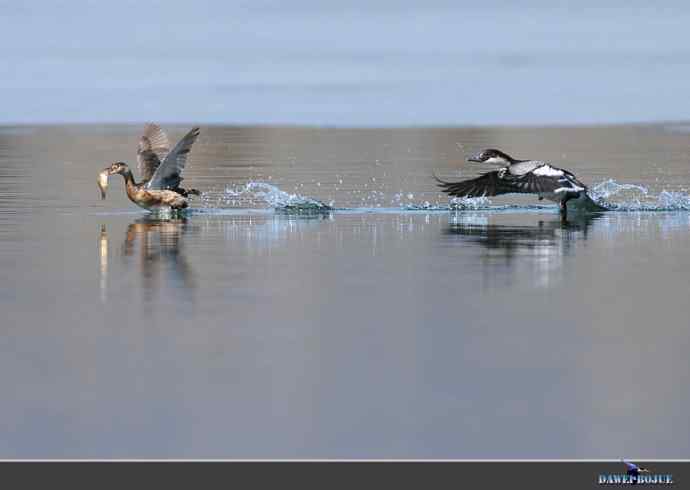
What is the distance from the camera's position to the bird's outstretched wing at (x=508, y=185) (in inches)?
947

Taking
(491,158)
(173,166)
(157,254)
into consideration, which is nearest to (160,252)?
(157,254)

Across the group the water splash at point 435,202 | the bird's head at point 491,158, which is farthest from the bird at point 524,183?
the water splash at point 435,202

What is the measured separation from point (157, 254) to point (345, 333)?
6175mm

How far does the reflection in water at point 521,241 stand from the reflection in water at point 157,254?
2.96m

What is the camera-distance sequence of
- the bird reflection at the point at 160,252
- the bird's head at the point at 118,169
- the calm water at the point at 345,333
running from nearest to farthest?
the calm water at the point at 345,333
the bird reflection at the point at 160,252
the bird's head at the point at 118,169

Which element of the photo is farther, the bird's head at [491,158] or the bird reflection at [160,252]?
the bird's head at [491,158]

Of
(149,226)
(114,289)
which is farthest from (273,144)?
(114,289)

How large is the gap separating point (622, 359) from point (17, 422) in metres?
4.19

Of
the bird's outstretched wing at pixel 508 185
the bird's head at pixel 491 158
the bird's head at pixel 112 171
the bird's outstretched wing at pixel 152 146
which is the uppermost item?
the bird's outstretched wing at pixel 152 146

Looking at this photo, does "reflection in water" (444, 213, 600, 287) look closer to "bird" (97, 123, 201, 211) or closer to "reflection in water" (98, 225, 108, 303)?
"reflection in water" (98, 225, 108, 303)

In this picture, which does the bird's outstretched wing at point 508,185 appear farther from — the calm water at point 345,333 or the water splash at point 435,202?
the water splash at point 435,202
